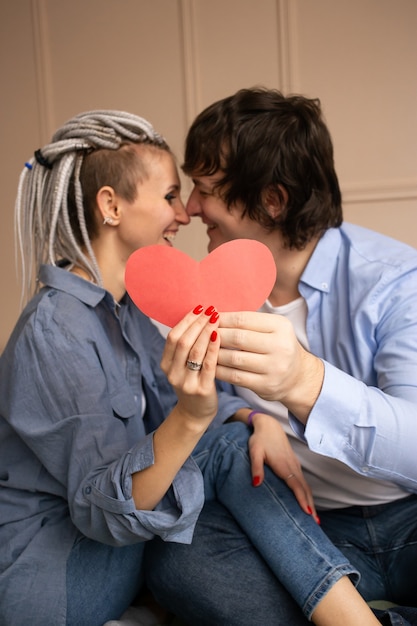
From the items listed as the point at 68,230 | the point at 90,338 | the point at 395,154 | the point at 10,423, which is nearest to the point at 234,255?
the point at 90,338

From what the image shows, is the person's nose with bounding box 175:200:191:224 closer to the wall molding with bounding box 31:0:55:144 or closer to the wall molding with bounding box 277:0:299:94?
the wall molding with bounding box 277:0:299:94

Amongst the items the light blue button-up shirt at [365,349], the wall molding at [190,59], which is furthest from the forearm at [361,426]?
the wall molding at [190,59]

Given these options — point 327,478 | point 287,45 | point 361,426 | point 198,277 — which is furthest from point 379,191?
point 198,277

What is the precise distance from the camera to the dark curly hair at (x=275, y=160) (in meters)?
1.38

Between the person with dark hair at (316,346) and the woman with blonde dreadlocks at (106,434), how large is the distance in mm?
56

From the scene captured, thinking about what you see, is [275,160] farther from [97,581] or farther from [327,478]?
[97,581]

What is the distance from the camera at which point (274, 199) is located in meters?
1.42

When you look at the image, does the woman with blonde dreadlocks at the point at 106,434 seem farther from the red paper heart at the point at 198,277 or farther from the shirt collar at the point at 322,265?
the shirt collar at the point at 322,265

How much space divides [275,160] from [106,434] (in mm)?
742

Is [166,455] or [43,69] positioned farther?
[43,69]

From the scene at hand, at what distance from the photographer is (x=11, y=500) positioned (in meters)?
1.13

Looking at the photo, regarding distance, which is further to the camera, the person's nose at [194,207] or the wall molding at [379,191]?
the wall molding at [379,191]

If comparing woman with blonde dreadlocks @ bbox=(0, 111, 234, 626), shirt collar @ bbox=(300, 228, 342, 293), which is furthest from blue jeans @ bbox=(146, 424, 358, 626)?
shirt collar @ bbox=(300, 228, 342, 293)

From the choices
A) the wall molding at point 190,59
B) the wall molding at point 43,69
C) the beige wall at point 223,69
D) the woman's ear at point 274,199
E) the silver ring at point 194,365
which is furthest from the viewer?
the wall molding at point 43,69
